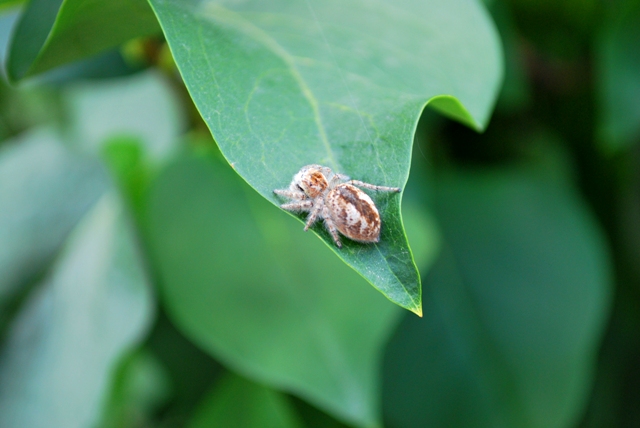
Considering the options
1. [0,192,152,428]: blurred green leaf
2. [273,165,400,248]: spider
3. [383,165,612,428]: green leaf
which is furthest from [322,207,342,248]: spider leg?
[383,165,612,428]: green leaf

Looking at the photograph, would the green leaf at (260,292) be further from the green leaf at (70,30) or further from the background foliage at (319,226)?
the green leaf at (70,30)

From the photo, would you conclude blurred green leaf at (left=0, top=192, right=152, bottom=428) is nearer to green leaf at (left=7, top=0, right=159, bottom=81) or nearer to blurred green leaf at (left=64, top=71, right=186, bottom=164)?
blurred green leaf at (left=64, top=71, right=186, bottom=164)

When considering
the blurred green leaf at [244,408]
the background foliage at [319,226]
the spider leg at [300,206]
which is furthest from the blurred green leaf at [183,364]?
the spider leg at [300,206]

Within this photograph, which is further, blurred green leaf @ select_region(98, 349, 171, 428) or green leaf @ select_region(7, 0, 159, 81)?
blurred green leaf @ select_region(98, 349, 171, 428)

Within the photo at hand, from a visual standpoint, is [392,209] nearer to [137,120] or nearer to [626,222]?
[137,120]

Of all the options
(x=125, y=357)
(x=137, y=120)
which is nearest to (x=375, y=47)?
(x=125, y=357)
